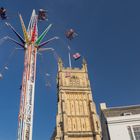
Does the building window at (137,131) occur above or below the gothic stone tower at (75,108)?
below

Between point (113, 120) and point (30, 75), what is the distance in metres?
22.4

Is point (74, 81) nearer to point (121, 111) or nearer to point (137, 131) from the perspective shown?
point (121, 111)

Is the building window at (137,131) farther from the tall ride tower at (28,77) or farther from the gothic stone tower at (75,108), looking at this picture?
the gothic stone tower at (75,108)

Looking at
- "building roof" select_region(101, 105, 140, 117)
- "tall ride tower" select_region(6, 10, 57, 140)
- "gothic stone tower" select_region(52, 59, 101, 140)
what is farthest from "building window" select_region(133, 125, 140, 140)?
"gothic stone tower" select_region(52, 59, 101, 140)

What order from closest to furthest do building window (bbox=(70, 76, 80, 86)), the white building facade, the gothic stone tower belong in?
1. the white building facade
2. the gothic stone tower
3. building window (bbox=(70, 76, 80, 86))

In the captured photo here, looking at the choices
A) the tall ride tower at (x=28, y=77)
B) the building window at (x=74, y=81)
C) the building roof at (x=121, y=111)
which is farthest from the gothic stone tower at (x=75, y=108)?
the building roof at (x=121, y=111)

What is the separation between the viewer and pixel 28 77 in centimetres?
4016

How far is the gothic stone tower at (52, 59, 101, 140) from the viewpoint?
194ft

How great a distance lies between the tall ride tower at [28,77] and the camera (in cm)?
3528

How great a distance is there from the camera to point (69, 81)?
72.4 meters

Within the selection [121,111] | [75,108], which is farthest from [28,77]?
[75,108]

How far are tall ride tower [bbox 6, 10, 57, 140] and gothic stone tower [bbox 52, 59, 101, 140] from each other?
2234 centimetres

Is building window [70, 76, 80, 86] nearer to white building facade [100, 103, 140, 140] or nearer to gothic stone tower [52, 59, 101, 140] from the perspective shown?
gothic stone tower [52, 59, 101, 140]

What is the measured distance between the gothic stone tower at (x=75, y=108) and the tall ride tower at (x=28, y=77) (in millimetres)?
22343
